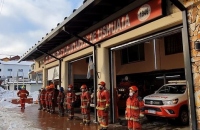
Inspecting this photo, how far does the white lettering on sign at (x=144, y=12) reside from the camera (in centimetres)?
757

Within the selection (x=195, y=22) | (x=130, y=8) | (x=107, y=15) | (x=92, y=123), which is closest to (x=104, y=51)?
(x=107, y=15)

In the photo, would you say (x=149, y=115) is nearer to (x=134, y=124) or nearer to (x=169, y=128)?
(x=169, y=128)

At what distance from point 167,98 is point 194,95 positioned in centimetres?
272

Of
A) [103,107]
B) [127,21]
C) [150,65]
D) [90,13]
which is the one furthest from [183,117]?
[150,65]

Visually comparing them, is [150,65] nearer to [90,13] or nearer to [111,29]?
[111,29]

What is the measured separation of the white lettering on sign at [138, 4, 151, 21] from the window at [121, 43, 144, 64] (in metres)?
8.63

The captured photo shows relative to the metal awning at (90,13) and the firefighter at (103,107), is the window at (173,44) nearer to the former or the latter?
the metal awning at (90,13)

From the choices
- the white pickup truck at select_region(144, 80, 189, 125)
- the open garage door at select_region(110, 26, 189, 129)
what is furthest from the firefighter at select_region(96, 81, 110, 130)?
the open garage door at select_region(110, 26, 189, 129)

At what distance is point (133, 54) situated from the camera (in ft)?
56.6

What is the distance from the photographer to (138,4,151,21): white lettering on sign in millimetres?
7574

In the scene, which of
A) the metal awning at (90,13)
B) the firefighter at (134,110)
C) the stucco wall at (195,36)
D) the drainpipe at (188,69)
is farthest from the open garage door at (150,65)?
the stucco wall at (195,36)

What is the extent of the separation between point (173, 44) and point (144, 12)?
730 cm

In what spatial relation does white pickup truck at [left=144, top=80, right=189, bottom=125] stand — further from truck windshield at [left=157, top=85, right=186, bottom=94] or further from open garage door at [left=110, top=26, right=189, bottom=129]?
open garage door at [left=110, top=26, right=189, bottom=129]

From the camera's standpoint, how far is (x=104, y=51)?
10.4 meters
